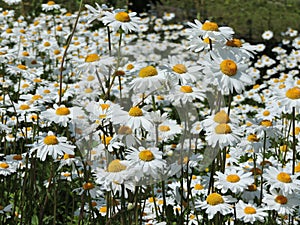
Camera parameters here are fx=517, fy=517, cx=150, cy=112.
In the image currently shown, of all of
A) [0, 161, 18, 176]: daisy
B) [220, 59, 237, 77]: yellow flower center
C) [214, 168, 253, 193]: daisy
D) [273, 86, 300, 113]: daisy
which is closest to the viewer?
[220, 59, 237, 77]: yellow flower center

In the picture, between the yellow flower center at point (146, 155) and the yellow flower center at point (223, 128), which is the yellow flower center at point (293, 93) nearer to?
the yellow flower center at point (223, 128)

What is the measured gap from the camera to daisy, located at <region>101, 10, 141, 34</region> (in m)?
1.49

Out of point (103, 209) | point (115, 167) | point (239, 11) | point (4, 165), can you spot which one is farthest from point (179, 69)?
point (239, 11)

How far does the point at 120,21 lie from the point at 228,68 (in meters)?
0.37

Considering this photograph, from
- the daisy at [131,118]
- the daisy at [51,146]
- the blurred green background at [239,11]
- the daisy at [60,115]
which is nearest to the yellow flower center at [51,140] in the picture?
the daisy at [51,146]

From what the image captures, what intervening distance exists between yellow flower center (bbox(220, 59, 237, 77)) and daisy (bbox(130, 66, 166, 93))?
166mm

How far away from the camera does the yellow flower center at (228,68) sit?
52.5 inches

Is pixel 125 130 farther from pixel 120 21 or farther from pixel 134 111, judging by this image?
pixel 120 21

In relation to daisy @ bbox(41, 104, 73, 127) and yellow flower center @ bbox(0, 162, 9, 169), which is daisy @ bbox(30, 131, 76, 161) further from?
yellow flower center @ bbox(0, 162, 9, 169)

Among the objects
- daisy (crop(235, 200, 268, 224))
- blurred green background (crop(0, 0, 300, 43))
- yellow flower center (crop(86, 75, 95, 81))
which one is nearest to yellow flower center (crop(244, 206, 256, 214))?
daisy (crop(235, 200, 268, 224))

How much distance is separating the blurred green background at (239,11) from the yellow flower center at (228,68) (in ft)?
17.4

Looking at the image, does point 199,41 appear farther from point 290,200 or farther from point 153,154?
point 290,200

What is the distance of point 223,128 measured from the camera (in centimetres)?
146

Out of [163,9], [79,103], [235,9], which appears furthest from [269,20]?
[79,103]
